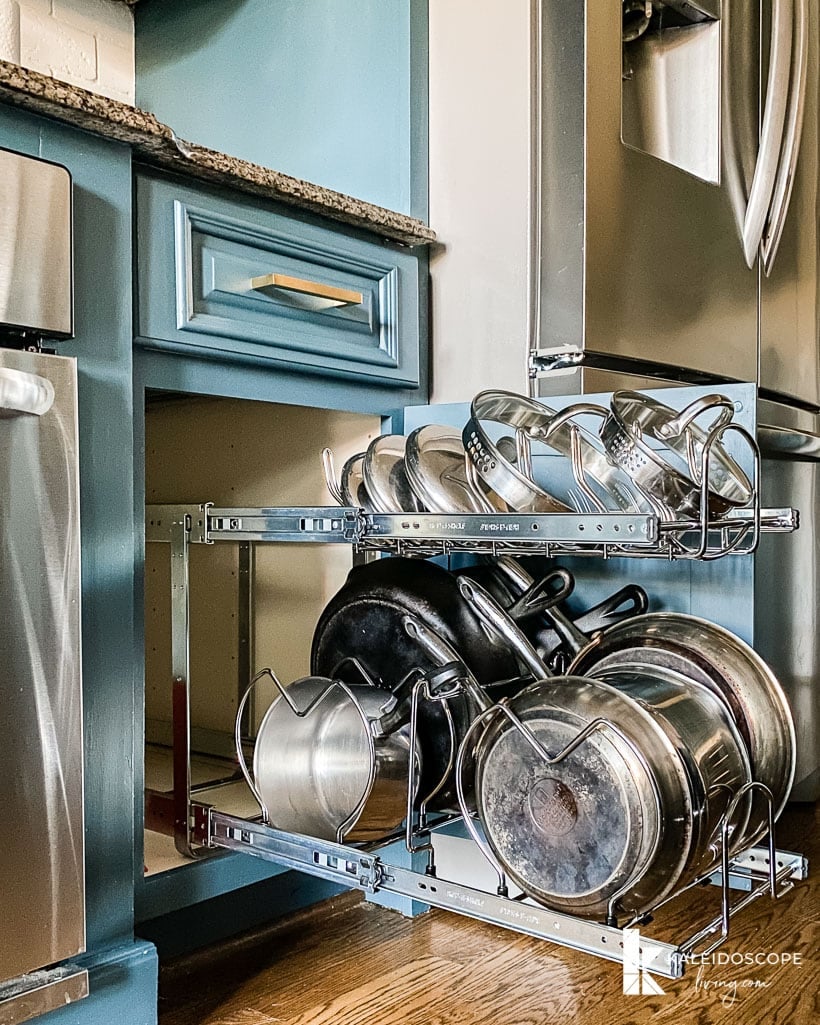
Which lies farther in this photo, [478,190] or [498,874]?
[478,190]

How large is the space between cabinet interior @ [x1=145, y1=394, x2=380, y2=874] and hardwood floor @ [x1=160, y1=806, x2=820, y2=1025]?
0.25 metres

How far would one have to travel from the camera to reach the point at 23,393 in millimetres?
880

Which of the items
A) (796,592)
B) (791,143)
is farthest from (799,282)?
(796,592)

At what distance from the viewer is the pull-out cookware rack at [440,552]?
2.79 ft

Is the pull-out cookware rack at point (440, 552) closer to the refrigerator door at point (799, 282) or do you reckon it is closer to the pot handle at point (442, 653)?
the pot handle at point (442, 653)

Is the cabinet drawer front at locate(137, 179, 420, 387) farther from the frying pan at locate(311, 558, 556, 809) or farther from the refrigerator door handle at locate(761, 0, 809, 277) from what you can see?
the refrigerator door handle at locate(761, 0, 809, 277)

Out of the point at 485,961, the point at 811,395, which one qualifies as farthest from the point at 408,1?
the point at 485,961

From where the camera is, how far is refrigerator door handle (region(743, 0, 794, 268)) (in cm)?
168

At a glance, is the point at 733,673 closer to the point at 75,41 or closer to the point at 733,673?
the point at 733,673

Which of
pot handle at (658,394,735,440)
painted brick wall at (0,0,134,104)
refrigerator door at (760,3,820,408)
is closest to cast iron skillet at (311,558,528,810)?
pot handle at (658,394,735,440)

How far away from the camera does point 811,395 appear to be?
198cm

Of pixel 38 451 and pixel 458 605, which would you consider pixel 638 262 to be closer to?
pixel 458 605

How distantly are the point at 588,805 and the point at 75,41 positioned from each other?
1.67 meters

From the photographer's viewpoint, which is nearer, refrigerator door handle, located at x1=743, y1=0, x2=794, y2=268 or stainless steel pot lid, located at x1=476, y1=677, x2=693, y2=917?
stainless steel pot lid, located at x1=476, y1=677, x2=693, y2=917
